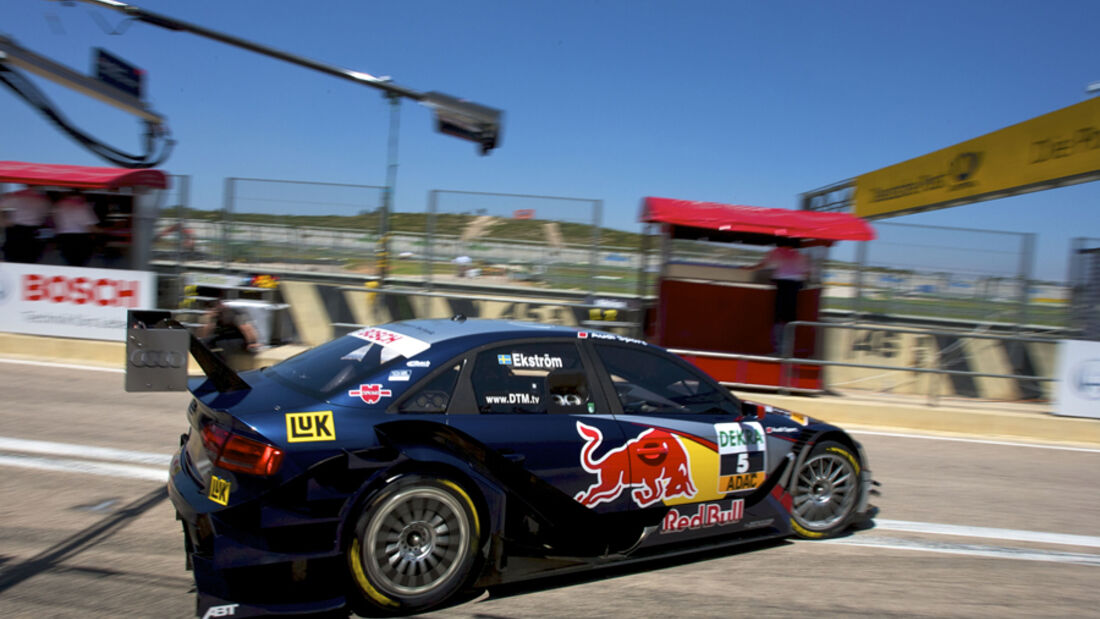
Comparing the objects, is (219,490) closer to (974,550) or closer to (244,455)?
(244,455)

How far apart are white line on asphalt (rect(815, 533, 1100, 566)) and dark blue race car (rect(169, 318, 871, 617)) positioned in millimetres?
463

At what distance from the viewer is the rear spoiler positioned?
143 inches

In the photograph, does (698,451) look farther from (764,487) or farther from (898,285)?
(898,285)

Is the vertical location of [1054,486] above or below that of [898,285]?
below

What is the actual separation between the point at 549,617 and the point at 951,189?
40.9 feet

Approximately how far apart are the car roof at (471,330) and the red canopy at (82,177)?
9141 millimetres

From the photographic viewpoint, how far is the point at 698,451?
4195 mm

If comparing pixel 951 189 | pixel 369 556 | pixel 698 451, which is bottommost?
pixel 369 556

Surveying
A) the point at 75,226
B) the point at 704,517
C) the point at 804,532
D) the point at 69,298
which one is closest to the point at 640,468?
the point at 704,517

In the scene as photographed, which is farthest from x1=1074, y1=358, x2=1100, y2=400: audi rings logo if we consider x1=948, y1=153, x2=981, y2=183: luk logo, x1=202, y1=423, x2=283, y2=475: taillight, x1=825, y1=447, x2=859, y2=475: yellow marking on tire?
x1=202, y1=423, x2=283, y2=475: taillight

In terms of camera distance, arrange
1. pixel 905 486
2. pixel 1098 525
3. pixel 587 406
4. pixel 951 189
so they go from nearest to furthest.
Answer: pixel 587 406, pixel 1098 525, pixel 905 486, pixel 951 189

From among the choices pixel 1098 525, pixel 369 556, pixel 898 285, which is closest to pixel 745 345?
pixel 898 285

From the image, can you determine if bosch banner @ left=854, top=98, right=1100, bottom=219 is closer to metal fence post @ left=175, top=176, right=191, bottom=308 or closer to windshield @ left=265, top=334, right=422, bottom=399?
windshield @ left=265, top=334, right=422, bottom=399

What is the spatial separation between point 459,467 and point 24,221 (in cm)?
1173
